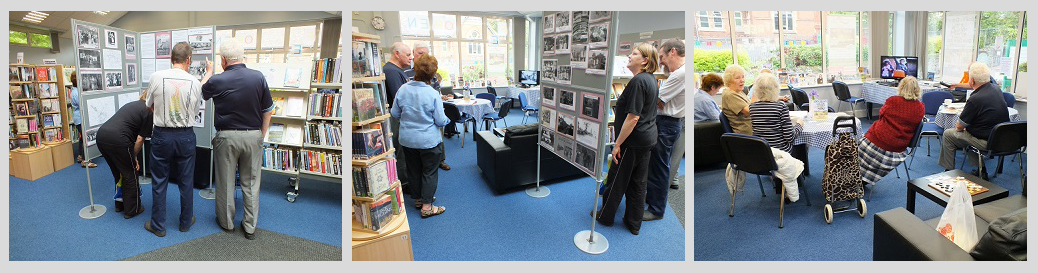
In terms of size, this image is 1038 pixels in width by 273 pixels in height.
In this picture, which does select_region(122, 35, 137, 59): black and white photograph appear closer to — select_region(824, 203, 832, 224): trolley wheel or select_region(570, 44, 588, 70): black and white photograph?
select_region(570, 44, 588, 70): black and white photograph

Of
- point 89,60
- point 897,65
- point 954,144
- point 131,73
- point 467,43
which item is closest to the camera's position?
point 89,60

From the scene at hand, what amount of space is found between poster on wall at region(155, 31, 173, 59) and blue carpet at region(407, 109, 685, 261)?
2.29 metres

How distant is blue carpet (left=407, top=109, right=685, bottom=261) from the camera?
2.88m

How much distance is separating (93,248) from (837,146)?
4.58m

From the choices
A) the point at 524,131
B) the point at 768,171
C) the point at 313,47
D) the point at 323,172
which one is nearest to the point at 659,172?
the point at 768,171

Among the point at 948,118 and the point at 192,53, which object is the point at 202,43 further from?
the point at 948,118

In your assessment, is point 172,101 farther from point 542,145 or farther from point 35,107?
point 35,107

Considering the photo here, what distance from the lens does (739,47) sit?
26.1 ft

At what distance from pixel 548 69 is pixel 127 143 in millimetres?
2766

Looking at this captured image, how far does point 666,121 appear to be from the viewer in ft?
10.4

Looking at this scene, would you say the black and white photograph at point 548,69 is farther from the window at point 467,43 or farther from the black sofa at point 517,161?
the window at point 467,43

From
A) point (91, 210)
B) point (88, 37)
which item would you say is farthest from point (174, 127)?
point (88, 37)

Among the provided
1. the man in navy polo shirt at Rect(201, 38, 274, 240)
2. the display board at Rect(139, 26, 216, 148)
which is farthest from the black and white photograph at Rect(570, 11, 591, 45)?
the display board at Rect(139, 26, 216, 148)

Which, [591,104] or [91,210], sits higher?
[591,104]
